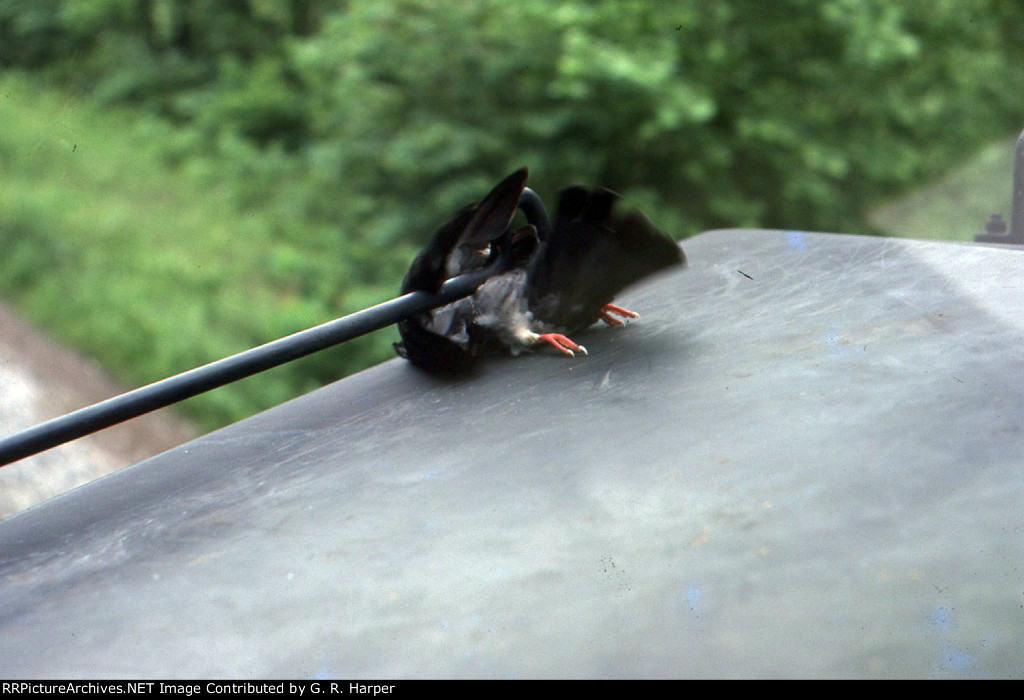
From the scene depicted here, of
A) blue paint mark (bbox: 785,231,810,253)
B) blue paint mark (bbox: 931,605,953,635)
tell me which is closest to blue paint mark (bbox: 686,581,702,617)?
blue paint mark (bbox: 931,605,953,635)

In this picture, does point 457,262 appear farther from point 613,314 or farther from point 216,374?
point 216,374

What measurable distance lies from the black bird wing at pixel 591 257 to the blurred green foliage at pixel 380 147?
248cm

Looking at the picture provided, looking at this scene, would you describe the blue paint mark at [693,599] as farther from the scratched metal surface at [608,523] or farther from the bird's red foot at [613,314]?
the bird's red foot at [613,314]

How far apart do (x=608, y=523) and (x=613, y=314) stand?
0.57 m

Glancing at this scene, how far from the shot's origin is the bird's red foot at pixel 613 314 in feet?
4.60

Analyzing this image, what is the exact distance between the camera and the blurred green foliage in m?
4.05

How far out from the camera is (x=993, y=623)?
754 mm

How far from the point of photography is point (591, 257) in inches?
53.8

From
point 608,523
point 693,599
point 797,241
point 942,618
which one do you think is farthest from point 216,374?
point 797,241

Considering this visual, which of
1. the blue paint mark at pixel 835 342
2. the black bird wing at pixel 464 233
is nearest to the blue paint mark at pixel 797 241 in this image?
the blue paint mark at pixel 835 342

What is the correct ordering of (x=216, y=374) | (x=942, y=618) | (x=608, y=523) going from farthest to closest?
(x=216, y=374)
(x=608, y=523)
(x=942, y=618)

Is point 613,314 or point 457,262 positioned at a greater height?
point 457,262
